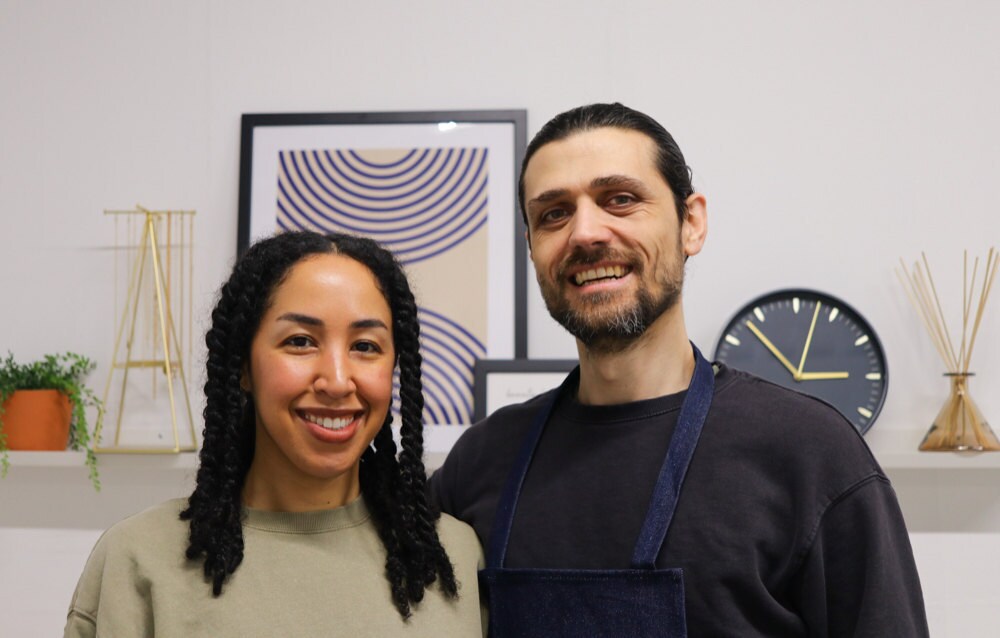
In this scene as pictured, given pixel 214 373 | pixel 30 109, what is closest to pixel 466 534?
pixel 214 373

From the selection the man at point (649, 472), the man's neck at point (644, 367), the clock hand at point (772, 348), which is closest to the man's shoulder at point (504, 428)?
the man at point (649, 472)

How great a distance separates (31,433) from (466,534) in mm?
1422

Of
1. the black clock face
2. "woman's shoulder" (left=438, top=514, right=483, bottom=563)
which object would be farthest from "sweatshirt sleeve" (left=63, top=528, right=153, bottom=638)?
the black clock face

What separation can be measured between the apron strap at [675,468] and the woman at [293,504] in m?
0.25

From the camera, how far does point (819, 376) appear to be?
7.28ft

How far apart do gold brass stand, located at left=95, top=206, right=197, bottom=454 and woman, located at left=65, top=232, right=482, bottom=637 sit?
1.19m

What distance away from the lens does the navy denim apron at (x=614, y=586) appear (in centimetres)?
119

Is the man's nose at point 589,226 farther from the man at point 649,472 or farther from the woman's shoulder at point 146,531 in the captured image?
the woman's shoulder at point 146,531

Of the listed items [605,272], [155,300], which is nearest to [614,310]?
[605,272]

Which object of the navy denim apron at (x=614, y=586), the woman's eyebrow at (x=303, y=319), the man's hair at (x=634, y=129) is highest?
the man's hair at (x=634, y=129)

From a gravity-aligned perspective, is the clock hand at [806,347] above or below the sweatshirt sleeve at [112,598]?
above

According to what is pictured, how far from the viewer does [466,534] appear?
1378mm

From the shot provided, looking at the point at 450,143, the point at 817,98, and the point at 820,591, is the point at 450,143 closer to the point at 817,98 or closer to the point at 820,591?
the point at 817,98

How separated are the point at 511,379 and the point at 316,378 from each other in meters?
1.13
